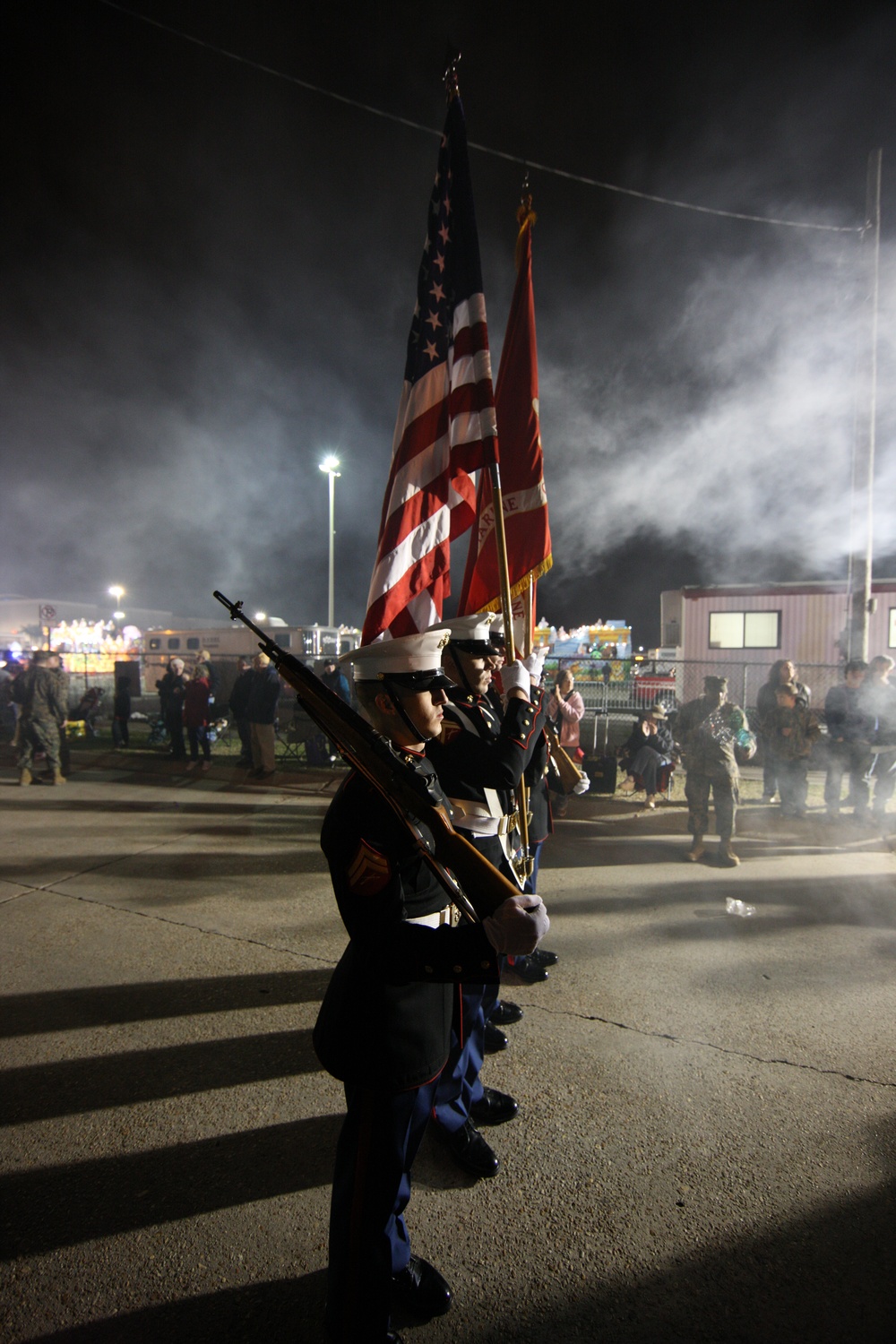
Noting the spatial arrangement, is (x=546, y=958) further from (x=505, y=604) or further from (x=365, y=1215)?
(x=365, y=1215)

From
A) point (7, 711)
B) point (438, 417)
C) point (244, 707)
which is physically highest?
point (438, 417)

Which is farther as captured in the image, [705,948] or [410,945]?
[705,948]

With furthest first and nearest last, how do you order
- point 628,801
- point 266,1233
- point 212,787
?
point 212,787
point 628,801
point 266,1233

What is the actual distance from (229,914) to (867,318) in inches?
401

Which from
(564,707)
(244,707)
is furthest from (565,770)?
(244,707)

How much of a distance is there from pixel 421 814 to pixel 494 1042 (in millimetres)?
1979

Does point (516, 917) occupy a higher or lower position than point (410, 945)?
higher

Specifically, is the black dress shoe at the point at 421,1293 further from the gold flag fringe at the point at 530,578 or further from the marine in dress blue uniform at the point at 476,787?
the gold flag fringe at the point at 530,578

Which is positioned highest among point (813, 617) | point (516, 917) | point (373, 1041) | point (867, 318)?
point (867, 318)

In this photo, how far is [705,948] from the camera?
4000 mm

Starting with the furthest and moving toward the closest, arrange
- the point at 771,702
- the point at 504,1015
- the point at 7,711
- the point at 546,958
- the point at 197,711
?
the point at 7,711, the point at 197,711, the point at 771,702, the point at 546,958, the point at 504,1015

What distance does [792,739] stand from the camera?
24.1 ft

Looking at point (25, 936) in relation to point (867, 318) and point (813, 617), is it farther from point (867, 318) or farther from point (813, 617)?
point (813, 617)

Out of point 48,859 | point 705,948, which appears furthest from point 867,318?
point 48,859
